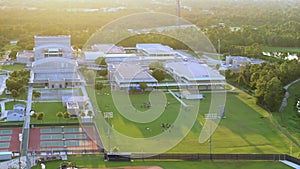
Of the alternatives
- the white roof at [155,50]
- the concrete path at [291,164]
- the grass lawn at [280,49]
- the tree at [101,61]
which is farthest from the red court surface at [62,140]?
the grass lawn at [280,49]

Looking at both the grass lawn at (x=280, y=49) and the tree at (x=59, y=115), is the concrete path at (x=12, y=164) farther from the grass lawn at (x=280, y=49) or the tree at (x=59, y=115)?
the grass lawn at (x=280, y=49)

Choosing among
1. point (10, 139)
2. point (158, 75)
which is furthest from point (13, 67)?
point (10, 139)

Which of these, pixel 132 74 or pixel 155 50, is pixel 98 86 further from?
pixel 155 50

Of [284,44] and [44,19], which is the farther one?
[44,19]

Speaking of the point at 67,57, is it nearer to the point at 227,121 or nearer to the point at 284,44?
the point at 227,121

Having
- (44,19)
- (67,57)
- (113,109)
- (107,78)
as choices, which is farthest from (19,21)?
(113,109)

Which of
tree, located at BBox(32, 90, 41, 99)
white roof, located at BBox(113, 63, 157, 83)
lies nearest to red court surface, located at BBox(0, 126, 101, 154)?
tree, located at BBox(32, 90, 41, 99)
